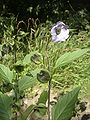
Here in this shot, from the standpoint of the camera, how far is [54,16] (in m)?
5.69

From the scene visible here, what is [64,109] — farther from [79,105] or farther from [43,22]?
[43,22]

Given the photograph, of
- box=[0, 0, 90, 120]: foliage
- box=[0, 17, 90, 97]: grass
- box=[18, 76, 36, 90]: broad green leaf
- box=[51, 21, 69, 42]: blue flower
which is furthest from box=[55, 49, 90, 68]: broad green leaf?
box=[0, 17, 90, 97]: grass

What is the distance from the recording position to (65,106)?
6.73 feet

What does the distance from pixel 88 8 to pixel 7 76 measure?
409 centimetres

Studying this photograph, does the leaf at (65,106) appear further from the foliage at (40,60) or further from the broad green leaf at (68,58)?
the broad green leaf at (68,58)

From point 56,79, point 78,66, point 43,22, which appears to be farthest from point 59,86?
point 43,22

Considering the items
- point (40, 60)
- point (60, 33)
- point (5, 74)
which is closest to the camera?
point (60, 33)

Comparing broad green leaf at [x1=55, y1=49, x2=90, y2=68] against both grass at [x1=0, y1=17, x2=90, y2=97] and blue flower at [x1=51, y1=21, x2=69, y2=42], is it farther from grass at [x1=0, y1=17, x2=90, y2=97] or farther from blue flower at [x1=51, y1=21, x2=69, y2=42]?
grass at [x1=0, y1=17, x2=90, y2=97]

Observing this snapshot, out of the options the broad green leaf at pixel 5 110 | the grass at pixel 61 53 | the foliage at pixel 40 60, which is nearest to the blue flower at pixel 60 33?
the foliage at pixel 40 60

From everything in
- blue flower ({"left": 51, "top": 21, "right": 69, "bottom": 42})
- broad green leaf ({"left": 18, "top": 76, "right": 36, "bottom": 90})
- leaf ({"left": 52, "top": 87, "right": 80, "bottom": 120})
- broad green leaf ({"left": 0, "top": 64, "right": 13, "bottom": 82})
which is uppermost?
blue flower ({"left": 51, "top": 21, "right": 69, "bottom": 42})

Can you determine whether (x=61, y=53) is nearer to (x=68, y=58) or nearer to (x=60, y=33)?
(x=60, y=33)

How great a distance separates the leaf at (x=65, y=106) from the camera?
2.04m

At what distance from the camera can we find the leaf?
2041 millimetres

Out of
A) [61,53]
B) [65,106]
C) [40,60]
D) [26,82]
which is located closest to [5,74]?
[26,82]
